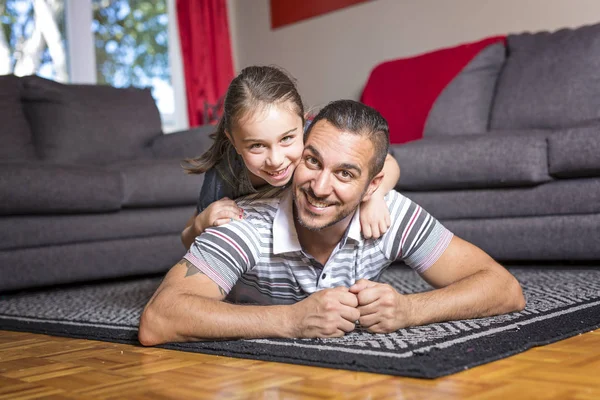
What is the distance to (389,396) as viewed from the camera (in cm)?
119

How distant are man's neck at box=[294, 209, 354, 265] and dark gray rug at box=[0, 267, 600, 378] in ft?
0.73

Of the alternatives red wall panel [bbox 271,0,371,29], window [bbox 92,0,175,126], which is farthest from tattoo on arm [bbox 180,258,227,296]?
window [bbox 92,0,175,126]

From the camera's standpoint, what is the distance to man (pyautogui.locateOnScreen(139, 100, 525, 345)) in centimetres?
164

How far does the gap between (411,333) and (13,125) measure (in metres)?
2.82

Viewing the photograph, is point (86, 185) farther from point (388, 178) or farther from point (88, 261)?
point (388, 178)

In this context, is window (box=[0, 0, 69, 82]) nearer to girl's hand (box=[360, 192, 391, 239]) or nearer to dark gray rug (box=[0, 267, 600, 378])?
dark gray rug (box=[0, 267, 600, 378])

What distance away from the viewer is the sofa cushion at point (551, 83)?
130 inches

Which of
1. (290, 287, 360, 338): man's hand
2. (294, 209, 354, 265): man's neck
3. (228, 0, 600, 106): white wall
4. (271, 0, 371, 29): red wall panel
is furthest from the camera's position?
(271, 0, 371, 29): red wall panel

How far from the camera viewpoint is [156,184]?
3.40 metres

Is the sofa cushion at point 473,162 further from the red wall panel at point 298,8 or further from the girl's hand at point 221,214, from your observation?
the red wall panel at point 298,8

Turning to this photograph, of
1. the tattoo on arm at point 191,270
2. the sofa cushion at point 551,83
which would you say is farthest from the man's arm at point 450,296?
the sofa cushion at point 551,83

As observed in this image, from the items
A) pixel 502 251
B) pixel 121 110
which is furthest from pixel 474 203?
pixel 121 110

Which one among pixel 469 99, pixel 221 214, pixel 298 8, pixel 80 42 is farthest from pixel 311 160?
pixel 80 42

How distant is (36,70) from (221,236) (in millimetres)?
3912
